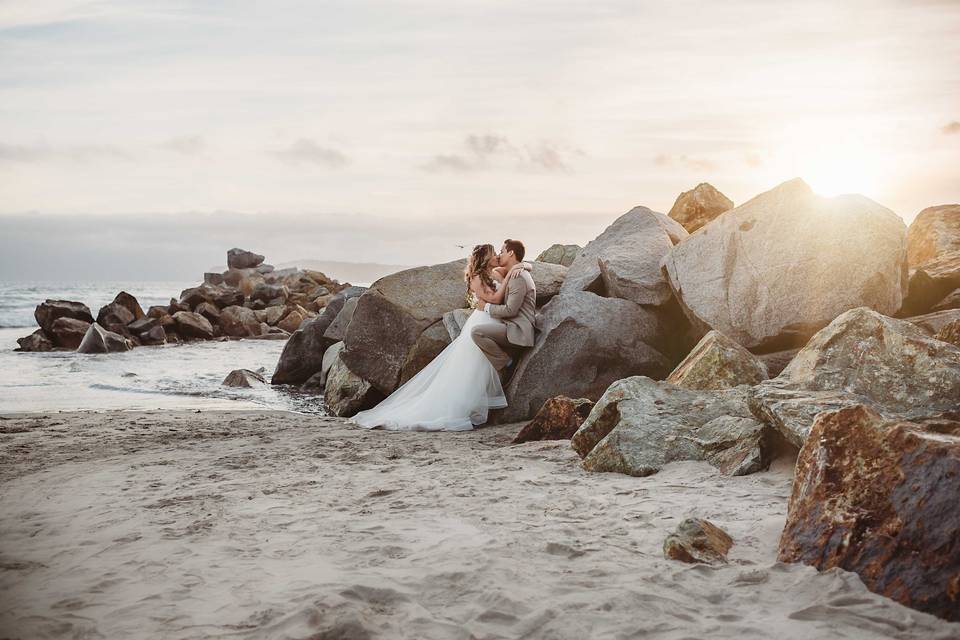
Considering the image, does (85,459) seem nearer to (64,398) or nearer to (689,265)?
(64,398)

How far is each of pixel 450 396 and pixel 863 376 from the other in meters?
5.70

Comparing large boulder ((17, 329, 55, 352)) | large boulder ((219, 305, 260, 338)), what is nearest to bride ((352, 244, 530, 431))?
large boulder ((17, 329, 55, 352))

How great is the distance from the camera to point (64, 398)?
542 inches

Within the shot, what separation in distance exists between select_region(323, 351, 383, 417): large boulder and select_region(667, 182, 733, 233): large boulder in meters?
7.23

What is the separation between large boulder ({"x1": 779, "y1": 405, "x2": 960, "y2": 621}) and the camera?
12.8ft

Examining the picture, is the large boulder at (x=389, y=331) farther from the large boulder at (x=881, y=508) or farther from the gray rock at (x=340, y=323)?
the large boulder at (x=881, y=508)

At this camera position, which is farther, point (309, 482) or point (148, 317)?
point (148, 317)

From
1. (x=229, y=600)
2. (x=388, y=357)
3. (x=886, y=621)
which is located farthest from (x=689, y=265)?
(x=229, y=600)

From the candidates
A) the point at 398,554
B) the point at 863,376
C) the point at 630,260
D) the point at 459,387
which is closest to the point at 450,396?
the point at 459,387

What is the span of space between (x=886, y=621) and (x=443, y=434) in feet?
22.8

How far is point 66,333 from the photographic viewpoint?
24.5 meters

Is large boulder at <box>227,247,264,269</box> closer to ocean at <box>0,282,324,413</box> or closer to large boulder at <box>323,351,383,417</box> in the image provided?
ocean at <box>0,282,324,413</box>

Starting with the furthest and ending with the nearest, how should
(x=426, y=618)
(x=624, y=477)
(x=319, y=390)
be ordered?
(x=319, y=390), (x=624, y=477), (x=426, y=618)

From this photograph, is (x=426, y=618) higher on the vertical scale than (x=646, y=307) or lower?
lower
